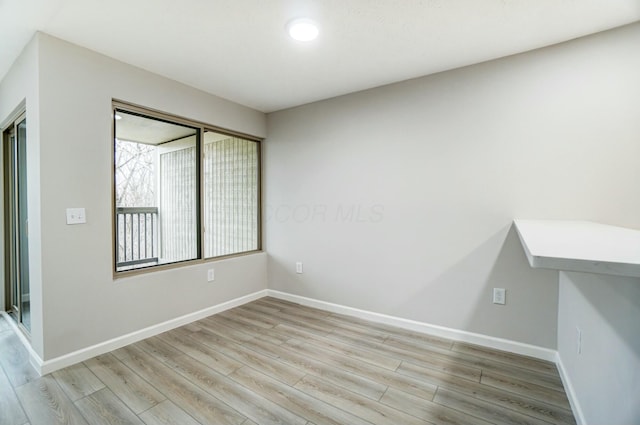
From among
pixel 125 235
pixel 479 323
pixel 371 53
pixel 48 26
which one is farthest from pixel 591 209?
pixel 48 26

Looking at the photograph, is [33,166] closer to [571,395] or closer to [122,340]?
[122,340]

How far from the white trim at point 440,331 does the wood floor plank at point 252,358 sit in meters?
1.17

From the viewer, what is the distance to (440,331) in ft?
8.93

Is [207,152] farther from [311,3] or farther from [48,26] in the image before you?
[311,3]

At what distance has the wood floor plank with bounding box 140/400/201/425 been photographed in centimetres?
165

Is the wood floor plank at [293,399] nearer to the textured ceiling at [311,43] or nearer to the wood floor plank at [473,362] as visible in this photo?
the wood floor plank at [473,362]

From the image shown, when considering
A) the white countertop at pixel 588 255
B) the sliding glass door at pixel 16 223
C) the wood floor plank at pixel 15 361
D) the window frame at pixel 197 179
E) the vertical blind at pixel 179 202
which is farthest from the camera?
the vertical blind at pixel 179 202

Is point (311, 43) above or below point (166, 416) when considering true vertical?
above

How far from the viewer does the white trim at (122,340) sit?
2.14 metres

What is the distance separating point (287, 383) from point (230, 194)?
2.40 m

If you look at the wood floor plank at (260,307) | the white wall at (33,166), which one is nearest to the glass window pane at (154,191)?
the white wall at (33,166)

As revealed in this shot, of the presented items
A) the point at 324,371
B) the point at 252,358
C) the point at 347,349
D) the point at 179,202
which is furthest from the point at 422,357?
the point at 179,202

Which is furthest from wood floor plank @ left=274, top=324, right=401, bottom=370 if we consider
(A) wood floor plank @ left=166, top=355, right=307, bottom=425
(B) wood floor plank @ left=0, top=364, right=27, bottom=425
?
(B) wood floor plank @ left=0, top=364, right=27, bottom=425

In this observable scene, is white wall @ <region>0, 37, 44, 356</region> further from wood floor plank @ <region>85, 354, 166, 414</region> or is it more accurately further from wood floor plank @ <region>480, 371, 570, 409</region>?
wood floor plank @ <region>480, 371, 570, 409</region>
